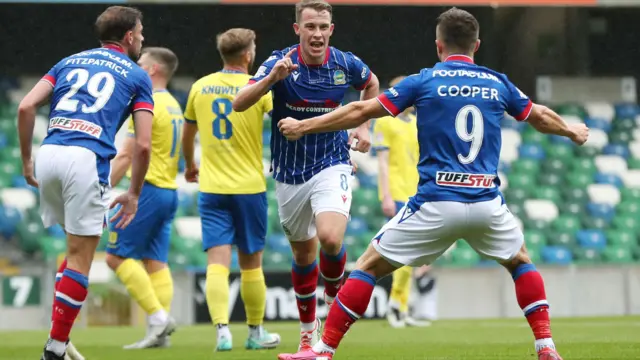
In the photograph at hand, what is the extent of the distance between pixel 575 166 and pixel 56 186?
14.2m

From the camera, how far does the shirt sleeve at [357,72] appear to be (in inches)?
268

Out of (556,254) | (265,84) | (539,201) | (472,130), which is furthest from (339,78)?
(539,201)

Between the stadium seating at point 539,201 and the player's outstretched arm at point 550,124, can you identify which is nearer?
the player's outstretched arm at point 550,124

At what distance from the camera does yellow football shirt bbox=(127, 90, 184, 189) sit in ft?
27.6

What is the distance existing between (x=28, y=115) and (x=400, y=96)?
2063 millimetres

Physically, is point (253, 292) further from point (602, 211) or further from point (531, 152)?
point (531, 152)

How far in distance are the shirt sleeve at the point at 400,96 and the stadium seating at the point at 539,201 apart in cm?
919

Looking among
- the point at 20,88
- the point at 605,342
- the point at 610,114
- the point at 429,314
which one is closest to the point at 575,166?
the point at 610,114

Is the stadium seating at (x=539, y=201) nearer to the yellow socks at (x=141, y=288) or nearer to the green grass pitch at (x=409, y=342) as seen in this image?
the green grass pitch at (x=409, y=342)

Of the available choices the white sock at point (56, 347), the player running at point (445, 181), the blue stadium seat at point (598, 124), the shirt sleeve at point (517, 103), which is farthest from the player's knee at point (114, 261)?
the blue stadium seat at point (598, 124)

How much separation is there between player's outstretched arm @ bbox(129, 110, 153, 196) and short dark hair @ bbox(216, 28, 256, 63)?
1805 mm

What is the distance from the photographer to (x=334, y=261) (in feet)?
22.3

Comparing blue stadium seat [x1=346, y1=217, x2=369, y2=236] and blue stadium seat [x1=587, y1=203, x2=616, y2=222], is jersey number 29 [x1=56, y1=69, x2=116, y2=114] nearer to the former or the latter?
blue stadium seat [x1=346, y1=217, x2=369, y2=236]

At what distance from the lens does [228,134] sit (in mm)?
7820
